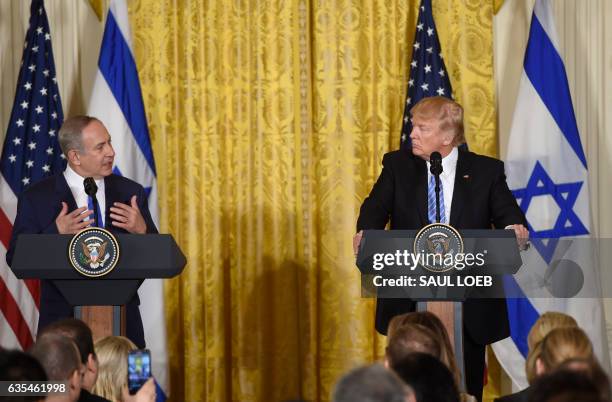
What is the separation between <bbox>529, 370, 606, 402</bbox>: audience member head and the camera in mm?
2416

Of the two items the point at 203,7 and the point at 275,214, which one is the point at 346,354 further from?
the point at 203,7

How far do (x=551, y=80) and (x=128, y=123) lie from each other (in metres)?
2.79

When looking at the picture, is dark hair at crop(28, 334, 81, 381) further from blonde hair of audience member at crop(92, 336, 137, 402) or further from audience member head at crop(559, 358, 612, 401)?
audience member head at crop(559, 358, 612, 401)

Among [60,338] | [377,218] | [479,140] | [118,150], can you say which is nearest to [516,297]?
[479,140]

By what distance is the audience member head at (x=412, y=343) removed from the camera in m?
3.56

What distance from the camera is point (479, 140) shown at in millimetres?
7395

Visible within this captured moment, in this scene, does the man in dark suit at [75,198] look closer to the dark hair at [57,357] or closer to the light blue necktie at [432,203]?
the light blue necktie at [432,203]

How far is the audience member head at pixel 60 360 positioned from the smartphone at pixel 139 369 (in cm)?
30

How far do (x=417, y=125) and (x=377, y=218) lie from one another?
49 cm

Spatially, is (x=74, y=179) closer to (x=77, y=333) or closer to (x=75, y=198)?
(x=75, y=198)

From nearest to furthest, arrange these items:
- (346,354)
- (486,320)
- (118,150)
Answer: (486,320), (118,150), (346,354)

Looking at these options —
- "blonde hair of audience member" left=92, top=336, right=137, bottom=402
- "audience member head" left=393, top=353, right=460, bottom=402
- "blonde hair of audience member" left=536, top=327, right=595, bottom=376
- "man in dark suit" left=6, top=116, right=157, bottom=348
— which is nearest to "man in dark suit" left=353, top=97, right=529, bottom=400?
"man in dark suit" left=6, top=116, right=157, bottom=348

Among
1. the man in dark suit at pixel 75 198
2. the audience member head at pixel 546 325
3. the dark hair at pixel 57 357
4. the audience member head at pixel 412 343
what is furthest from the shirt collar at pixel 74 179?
the audience member head at pixel 546 325

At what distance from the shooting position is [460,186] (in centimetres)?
521
